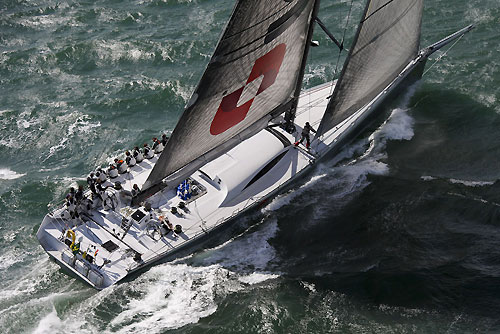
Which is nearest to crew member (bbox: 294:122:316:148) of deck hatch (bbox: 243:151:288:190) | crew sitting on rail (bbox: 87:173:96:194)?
deck hatch (bbox: 243:151:288:190)

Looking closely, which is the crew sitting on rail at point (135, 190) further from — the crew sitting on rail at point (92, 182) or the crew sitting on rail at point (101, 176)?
the crew sitting on rail at point (101, 176)

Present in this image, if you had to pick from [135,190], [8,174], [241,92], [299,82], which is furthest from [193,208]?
[8,174]

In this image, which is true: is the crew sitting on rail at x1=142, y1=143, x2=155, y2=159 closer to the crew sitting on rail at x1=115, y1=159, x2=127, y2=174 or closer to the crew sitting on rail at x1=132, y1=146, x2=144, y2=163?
the crew sitting on rail at x1=132, y1=146, x2=144, y2=163

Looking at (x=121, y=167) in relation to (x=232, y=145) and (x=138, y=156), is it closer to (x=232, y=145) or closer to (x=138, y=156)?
(x=138, y=156)

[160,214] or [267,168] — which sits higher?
[267,168]

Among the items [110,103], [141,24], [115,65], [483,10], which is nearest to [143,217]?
[110,103]

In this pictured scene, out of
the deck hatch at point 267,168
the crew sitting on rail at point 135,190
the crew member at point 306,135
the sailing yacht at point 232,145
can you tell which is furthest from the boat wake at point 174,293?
the crew member at point 306,135
